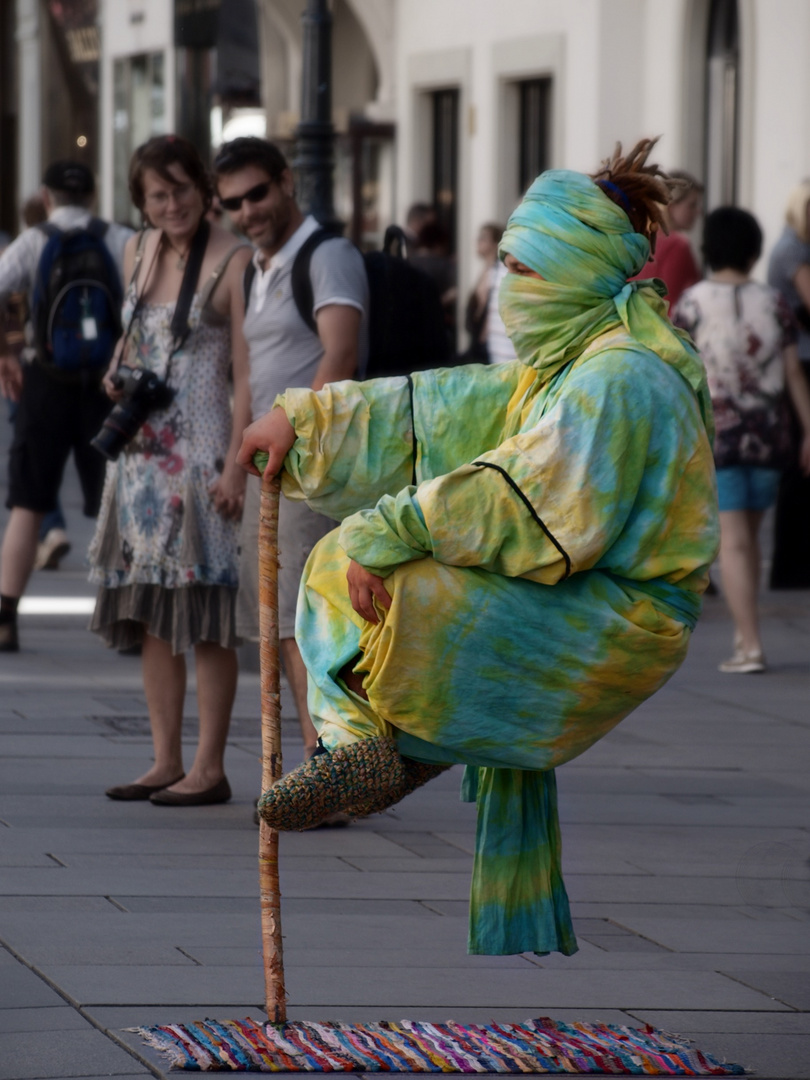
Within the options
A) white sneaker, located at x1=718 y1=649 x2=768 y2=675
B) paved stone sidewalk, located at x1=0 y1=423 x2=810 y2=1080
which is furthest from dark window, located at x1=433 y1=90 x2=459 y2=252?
paved stone sidewalk, located at x1=0 y1=423 x2=810 y2=1080

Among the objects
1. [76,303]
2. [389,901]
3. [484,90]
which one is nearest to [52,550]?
[76,303]

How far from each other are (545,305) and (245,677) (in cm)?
503

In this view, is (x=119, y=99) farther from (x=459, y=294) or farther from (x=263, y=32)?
(x=459, y=294)

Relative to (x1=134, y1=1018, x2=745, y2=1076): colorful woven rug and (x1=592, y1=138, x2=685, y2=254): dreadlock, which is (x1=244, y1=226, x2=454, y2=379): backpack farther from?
(x1=134, y1=1018, x2=745, y2=1076): colorful woven rug

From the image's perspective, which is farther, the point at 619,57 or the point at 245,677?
the point at 619,57

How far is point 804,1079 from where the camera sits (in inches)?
152

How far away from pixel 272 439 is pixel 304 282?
235cm

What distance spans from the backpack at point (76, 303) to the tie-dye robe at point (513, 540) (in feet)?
17.3

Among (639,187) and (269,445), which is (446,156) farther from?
(269,445)

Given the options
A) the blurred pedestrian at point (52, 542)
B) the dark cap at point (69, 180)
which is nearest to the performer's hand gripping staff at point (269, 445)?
the dark cap at point (69, 180)

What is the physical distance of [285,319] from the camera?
6.11 metres

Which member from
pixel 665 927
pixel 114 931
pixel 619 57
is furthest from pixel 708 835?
pixel 619 57

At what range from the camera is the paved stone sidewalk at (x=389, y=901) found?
416 cm

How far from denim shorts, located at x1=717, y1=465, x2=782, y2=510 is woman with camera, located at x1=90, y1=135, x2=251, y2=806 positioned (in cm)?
333
